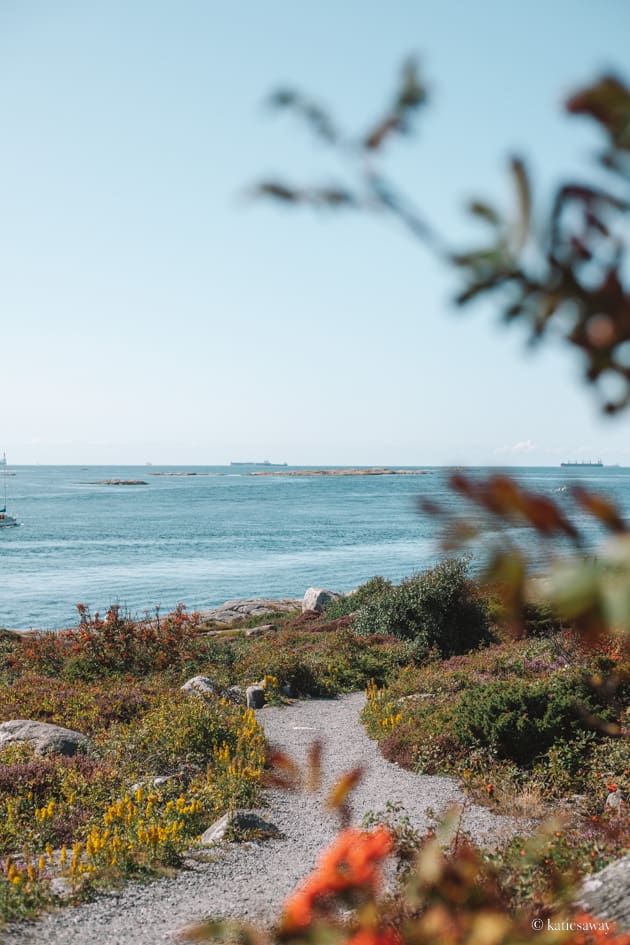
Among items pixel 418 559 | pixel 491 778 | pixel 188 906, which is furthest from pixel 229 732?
pixel 418 559

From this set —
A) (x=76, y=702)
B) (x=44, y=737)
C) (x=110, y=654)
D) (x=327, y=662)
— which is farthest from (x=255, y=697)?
(x=44, y=737)

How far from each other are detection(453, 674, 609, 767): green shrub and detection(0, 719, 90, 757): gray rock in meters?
5.45

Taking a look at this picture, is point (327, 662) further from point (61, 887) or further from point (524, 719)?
point (61, 887)

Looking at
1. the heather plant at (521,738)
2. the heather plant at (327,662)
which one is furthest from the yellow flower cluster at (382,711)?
the heather plant at (327,662)

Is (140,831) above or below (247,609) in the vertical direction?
above

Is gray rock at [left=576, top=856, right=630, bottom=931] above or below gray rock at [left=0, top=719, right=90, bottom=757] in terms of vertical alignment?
above

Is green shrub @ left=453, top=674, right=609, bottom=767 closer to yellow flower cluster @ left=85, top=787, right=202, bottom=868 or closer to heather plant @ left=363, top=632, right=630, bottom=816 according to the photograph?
heather plant @ left=363, top=632, right=630, bottom=816

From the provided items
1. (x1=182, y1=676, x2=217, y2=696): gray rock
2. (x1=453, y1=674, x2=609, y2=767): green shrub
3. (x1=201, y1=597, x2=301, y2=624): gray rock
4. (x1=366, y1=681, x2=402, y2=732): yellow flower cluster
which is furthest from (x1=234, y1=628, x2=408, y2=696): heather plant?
(x1=201, y1=597, x2=301, y2=624): gray rock

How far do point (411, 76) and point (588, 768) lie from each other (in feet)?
32.6

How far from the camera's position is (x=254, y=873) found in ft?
22.0

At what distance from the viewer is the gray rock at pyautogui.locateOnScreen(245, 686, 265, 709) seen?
1407 cm

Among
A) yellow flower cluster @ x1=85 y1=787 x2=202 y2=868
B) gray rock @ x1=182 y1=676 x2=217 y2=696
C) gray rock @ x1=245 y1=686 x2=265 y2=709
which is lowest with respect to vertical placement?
gray rock @ x1=245 y1=686 x2=265 y2=709

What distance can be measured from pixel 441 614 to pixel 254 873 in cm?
1212

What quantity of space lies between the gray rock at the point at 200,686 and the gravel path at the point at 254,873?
121 inches
